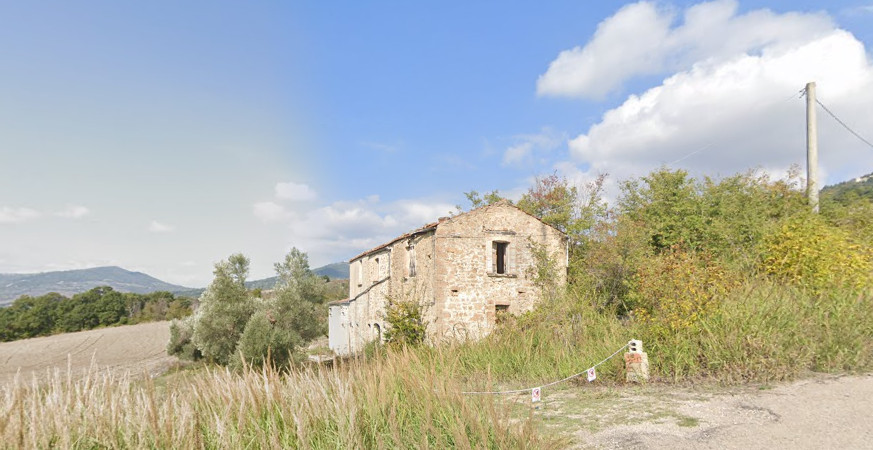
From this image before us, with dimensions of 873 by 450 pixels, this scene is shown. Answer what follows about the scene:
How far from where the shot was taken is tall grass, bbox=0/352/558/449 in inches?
150

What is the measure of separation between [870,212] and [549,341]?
436 inches

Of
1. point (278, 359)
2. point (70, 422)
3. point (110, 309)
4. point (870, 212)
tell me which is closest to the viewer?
point (70, 422)

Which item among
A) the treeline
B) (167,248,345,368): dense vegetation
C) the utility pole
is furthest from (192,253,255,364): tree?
the treeline

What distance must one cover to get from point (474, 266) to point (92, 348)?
42581 mm

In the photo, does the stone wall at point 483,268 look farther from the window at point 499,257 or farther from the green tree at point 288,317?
the green tree at point 288,317

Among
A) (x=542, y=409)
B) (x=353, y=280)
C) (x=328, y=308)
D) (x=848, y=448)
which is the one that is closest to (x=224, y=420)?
(x=542, y=409)

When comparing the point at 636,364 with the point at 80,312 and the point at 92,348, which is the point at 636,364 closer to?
the point at 92,348

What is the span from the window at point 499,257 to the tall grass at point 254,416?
40.8 ft

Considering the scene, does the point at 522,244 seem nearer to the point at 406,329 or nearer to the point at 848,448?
the point at 406,329

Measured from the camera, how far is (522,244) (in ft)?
57.4

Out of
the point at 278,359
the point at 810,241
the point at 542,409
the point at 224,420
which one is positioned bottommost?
the point at 278,359

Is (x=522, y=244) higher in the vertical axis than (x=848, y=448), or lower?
higher

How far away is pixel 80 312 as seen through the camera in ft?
183

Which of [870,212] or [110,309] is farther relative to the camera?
[110,309]
